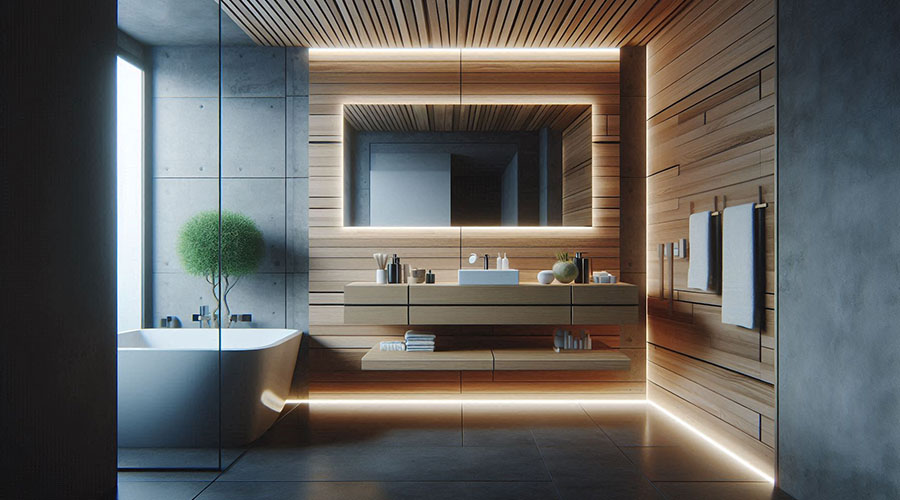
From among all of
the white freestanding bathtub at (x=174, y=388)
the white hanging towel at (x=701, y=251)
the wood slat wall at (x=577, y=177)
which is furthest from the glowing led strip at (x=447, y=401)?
the wood slat wall at (x=577, y=177)

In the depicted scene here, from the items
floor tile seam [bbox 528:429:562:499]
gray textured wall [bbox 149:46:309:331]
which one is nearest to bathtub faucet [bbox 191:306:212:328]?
gray textured wall [bbox 149:46:309:331]

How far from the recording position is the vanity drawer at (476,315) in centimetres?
340

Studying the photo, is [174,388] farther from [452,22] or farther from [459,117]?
[452,22]

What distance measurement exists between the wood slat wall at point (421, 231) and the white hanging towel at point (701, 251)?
80cm

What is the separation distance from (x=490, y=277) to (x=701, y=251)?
127cm

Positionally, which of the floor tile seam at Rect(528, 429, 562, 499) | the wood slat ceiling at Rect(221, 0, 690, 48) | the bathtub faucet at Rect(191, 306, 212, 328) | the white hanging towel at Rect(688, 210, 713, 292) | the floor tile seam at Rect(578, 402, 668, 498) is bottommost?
the floor tile seam at Rect(578, 402, 668, 498)

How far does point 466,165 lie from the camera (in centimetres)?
391

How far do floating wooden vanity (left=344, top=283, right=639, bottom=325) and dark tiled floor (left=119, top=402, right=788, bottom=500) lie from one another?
2.18 ft

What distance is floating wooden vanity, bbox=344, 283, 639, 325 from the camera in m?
3.41

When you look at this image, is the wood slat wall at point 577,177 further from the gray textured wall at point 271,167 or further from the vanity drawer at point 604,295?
the gray textured wall at point 271,167

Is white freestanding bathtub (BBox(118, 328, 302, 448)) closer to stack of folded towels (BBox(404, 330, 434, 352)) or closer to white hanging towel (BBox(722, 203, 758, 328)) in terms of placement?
stack of folded towels (BBox(404, 330, 434, 352))

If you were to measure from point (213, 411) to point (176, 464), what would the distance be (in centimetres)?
30

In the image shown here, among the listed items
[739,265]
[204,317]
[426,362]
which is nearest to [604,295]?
[739,265]

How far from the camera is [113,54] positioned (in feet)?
7.11
